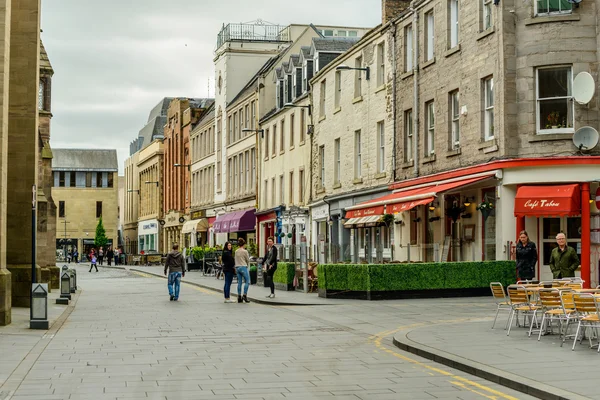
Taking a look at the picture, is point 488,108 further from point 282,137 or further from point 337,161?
point 282,137

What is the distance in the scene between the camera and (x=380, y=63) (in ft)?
127

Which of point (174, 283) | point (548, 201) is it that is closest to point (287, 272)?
point (174, 283)

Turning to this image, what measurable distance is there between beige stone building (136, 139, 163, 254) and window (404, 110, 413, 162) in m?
63.4

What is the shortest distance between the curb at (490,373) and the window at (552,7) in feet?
50.6

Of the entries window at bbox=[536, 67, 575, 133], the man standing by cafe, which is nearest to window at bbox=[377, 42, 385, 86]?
window at bbox=[536, 67, 575, 133]

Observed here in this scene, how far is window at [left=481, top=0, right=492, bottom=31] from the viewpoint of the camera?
29.0 meters

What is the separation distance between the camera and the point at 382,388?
35.8ft

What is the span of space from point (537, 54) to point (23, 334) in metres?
16.9

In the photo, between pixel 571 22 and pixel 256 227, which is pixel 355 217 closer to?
pixel 571 22

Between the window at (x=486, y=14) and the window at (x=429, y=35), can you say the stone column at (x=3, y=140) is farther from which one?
the window at (x=429, y=35)

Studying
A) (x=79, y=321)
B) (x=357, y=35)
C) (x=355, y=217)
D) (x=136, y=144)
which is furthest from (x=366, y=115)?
(x=136, y=144)

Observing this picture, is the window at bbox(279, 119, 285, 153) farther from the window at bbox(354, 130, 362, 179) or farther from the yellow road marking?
the yellow road marking

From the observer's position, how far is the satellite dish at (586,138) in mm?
26344

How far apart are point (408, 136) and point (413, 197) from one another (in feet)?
17.1
